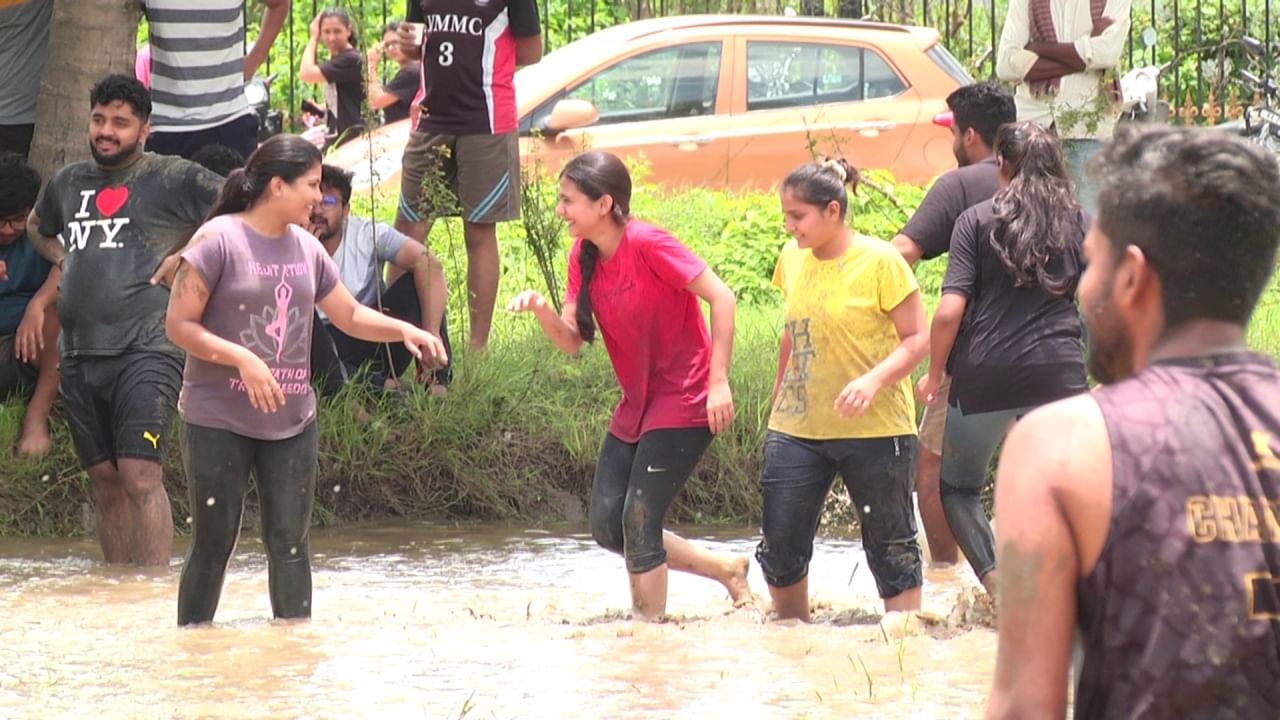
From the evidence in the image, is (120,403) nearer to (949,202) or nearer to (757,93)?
(949,202)

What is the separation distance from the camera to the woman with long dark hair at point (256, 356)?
6238 millimetres

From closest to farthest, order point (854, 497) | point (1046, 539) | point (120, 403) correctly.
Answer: point (1046, 539) → point (854, 497) → point (120, 403)

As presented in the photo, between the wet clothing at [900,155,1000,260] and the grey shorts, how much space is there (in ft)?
9.46

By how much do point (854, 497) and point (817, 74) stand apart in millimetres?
7095

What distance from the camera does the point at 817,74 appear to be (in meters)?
13.1

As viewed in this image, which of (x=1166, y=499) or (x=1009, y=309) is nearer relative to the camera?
(x=1166, y=499)

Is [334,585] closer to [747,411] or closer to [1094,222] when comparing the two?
[747,411]

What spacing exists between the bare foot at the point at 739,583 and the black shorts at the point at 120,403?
8.20ft

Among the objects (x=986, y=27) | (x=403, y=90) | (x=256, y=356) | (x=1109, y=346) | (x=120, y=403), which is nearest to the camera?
(x=1109, y=346)

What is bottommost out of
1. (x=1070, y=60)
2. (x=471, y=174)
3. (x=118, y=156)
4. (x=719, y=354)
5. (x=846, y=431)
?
(x=846, y=431)

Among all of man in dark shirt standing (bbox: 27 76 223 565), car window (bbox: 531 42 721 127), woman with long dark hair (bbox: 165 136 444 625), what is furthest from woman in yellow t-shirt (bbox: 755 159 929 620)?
car window (bbox: 531 42 721 127)

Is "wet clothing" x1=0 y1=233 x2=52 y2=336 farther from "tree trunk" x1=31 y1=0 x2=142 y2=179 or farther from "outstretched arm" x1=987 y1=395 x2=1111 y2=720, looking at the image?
"outstretched arm" x1=987 y1=395 x2=1111 y2=720

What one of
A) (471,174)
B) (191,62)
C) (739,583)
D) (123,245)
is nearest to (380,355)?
(471,174)

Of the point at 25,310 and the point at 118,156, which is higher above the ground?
the point at 118,156
